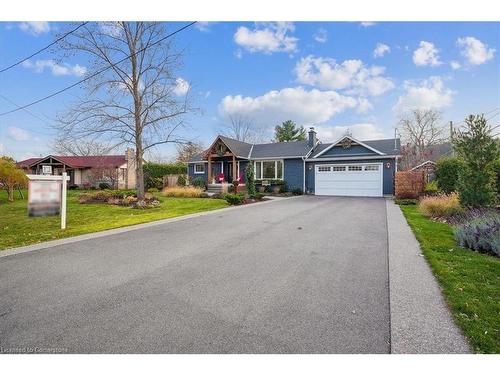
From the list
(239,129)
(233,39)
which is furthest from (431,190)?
(239,129)

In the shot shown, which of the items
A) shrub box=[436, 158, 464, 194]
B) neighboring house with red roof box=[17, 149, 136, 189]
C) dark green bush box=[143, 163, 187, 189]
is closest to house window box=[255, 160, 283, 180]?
dark green bush box=[143, 163, 187, 189]

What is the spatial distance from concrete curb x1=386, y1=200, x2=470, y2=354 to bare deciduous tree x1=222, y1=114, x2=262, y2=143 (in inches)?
1394

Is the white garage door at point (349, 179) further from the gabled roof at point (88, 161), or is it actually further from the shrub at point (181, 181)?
the gabled roof at point (88, 161)

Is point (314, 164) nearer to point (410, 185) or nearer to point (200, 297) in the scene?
point (410, 185)

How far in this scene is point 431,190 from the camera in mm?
14227

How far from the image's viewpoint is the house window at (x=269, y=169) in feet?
70.2

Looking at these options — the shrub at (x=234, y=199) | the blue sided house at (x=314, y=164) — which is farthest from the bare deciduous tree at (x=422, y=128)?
the shrub at (x=234, y=199)

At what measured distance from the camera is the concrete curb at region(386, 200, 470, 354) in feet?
7.23

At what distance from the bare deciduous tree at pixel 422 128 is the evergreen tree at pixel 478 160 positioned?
25.0 meters

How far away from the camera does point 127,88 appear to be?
13.2 metres

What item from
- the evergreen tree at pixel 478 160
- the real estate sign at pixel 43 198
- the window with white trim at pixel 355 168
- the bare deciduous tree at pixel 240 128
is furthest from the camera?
the bare deciduous tree at pixel 240 128

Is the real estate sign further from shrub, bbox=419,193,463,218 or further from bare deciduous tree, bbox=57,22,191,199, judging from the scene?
shrub, bbox=419,193,463,218
